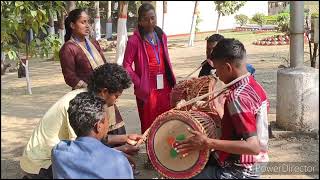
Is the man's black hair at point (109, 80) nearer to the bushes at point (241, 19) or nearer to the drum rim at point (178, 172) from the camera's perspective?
the drum rim at point (178, 172)

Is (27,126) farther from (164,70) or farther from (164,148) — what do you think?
(164,148)

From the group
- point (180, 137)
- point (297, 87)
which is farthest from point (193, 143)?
point (297, 87)

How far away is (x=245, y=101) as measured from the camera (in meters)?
2.81

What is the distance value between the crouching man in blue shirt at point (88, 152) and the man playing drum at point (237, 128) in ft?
2.23

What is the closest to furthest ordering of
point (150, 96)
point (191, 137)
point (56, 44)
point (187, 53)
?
point (191, 137) < point (150, 96) < point (56, 44) < point (187, 53)

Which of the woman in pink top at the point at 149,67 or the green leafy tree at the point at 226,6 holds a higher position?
the green leafy tree at the point at 226,6

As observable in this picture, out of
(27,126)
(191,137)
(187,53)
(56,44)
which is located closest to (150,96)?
(56,44)

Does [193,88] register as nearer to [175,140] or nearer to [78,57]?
[175,140]

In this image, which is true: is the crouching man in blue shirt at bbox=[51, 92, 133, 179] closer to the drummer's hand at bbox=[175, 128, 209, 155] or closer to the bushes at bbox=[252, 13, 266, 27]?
the drummer's hand at bbox=[175, 128, 209, 155]

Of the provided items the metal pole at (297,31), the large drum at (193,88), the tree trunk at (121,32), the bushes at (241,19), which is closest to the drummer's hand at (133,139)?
the large drum at (193,88)

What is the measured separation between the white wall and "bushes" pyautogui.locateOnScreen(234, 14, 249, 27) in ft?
1.07

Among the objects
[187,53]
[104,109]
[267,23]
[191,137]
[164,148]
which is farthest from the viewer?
[267,23]

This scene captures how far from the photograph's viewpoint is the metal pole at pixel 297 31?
5.61 metres

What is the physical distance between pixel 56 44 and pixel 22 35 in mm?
656
